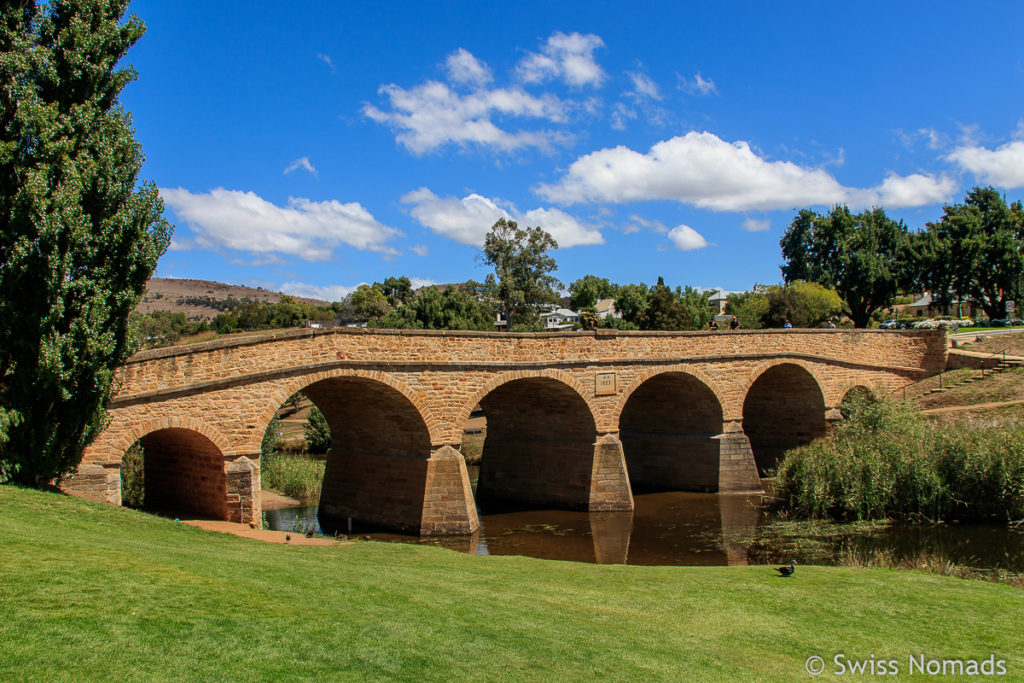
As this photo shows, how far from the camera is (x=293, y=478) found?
26.8 metres

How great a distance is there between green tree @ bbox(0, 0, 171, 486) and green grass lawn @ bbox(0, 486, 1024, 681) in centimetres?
137

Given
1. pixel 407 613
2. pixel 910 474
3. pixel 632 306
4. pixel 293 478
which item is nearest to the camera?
pixel 407 613

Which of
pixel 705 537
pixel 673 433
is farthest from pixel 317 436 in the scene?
pixel 705 537

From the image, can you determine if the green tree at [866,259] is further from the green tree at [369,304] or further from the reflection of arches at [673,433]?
the green tree at [369,304]

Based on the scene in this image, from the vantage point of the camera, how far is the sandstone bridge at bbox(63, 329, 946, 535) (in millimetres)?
15086

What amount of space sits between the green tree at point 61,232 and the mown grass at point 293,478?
13.8m

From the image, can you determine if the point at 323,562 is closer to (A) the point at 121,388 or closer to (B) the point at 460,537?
(A) the point at 121,388

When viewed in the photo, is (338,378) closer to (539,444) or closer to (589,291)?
(539,444)

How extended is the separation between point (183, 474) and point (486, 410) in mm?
9953

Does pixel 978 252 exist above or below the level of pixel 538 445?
above

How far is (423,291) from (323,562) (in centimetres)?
3454

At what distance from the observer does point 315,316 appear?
85.2 meters

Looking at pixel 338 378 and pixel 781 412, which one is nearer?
pixel 338 378

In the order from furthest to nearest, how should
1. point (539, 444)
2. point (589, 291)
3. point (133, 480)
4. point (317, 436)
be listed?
point (589, 291) < point (317, 436) < point (539, 444) < point (133, 480)
